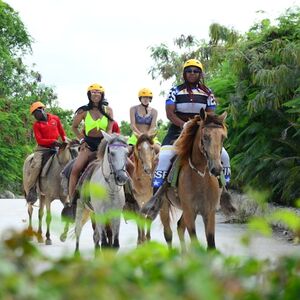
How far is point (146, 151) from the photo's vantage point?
1458 centimetres

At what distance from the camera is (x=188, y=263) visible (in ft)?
8.02

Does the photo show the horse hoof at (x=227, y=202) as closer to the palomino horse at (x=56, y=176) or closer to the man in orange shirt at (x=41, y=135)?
the palomino horse at (x=56, y=176)

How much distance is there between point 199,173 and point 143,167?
14.5 ft

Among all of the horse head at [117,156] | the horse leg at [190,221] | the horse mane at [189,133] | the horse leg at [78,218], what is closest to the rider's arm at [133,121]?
the horse leg at [78,218]

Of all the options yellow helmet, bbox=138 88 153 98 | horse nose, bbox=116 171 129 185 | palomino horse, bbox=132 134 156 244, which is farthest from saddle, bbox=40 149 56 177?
horse nose, bbox=116 171 129 185

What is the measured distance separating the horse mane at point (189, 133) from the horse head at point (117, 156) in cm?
70

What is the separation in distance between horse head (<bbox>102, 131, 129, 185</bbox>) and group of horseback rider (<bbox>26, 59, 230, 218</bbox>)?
476 mm

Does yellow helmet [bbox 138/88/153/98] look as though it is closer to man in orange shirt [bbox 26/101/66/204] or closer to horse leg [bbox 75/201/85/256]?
man in orange shirt [bbox 26/101/66/204]

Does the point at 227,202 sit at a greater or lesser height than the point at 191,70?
lesser

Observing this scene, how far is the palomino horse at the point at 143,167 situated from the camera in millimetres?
14578

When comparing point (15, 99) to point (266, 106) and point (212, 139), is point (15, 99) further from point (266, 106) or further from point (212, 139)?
point (212, 139)

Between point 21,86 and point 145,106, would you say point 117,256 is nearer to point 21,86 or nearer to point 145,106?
point 145,106

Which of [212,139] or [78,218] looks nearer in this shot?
[212,139]

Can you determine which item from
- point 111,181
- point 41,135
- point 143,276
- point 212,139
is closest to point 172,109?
point 111,181
